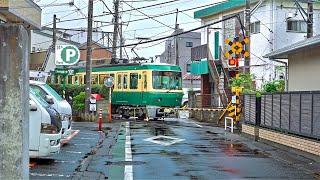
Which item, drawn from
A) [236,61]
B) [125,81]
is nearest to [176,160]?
[236,61]

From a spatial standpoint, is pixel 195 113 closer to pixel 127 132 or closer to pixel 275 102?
pixel 127 132

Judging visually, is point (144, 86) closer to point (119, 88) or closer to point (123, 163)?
point (119, 88)

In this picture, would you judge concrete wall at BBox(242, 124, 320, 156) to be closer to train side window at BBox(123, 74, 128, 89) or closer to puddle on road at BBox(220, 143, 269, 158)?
puddle on road at BBox(220, 143, 269, 158)

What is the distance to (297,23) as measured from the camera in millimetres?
32281

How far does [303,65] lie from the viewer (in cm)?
1898

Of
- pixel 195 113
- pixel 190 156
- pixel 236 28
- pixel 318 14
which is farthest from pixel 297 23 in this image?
pixel 190 156

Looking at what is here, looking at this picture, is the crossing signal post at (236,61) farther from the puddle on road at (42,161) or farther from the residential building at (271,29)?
the puddle on road at (42,161)

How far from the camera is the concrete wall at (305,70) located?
58.2ft

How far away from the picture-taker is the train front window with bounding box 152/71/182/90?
32.1 m

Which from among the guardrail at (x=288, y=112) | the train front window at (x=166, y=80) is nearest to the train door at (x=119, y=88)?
the train front window at (x=166, y=80)

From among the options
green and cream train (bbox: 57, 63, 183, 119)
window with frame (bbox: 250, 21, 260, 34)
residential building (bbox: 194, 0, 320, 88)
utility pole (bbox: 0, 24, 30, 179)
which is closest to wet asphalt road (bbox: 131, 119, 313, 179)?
utility pole (bbox: 0, 24, 30, 179)

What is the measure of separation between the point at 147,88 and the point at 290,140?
1667 cm

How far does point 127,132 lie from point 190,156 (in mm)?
7796

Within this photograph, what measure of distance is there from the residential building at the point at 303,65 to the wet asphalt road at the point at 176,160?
273 centimetres
